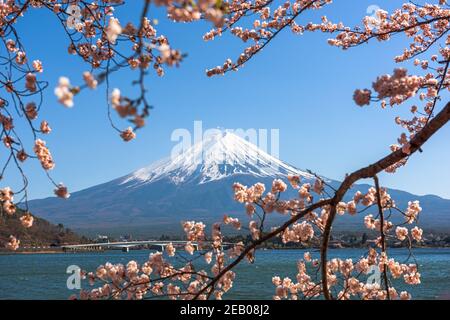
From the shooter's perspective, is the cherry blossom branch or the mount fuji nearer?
the cherry blossom branch

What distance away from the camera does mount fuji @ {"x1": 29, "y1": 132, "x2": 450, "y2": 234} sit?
12594cm

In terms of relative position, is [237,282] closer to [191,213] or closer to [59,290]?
[59,290]

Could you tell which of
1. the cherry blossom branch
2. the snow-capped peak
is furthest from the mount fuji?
the cherry blossom branch

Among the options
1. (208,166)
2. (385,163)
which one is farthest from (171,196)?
(385,163)

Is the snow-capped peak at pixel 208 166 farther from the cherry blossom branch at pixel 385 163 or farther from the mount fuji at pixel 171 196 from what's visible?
the cherry blossom branch at pixel 385 163

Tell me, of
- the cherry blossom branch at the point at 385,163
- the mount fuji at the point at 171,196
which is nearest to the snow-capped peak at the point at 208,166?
the mount fuji at the point at 171,196

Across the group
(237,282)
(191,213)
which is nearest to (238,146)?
(191,213)

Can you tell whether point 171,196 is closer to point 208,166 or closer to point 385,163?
point 208,166

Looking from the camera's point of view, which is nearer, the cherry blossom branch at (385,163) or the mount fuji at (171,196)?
the cherry blossom branch at (385,163)

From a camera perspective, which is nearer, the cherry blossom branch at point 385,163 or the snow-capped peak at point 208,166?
the cherry blossom branch at point 385,163

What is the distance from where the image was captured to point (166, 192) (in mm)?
139375

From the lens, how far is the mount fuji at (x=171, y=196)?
125938 mm

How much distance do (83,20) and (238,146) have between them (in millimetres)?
122919

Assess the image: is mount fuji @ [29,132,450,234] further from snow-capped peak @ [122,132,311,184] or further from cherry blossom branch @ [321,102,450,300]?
cherry blossom branch @ [321,102,450,300]
